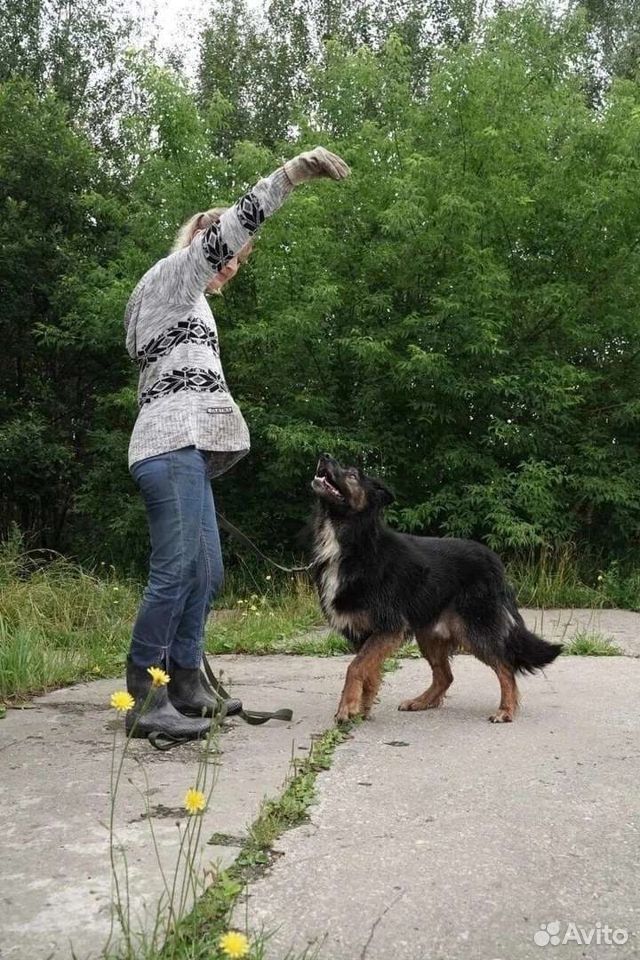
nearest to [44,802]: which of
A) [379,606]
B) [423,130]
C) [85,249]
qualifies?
[379,606]

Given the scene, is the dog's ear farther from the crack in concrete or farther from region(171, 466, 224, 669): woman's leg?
the crack in concrete

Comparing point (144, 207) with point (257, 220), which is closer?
point (257, 220)

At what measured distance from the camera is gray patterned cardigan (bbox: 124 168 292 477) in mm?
3527

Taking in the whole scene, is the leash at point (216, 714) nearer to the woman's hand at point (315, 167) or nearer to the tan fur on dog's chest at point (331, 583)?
the tan fur on dog's chest at point (331, 583)

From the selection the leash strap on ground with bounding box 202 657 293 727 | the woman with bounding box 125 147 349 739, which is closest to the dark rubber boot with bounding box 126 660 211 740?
the woman with bounding box 125 147 349 739

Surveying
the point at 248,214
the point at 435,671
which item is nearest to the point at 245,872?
the point at 248,214

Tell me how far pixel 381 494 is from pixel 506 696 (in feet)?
3.62

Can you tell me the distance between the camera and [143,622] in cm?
356

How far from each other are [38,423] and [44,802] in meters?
11.8

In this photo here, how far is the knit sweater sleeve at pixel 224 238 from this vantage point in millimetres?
3424

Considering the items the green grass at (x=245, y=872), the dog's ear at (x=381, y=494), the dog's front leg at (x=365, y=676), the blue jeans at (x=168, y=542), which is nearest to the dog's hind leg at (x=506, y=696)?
the dog's front leg at (x=365, y=676)

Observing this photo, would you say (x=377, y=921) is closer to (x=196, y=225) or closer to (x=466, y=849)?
(x=466, y=849)

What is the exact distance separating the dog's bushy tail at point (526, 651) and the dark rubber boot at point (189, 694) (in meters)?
1.33

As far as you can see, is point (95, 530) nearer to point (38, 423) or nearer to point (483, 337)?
point (38, 423)
